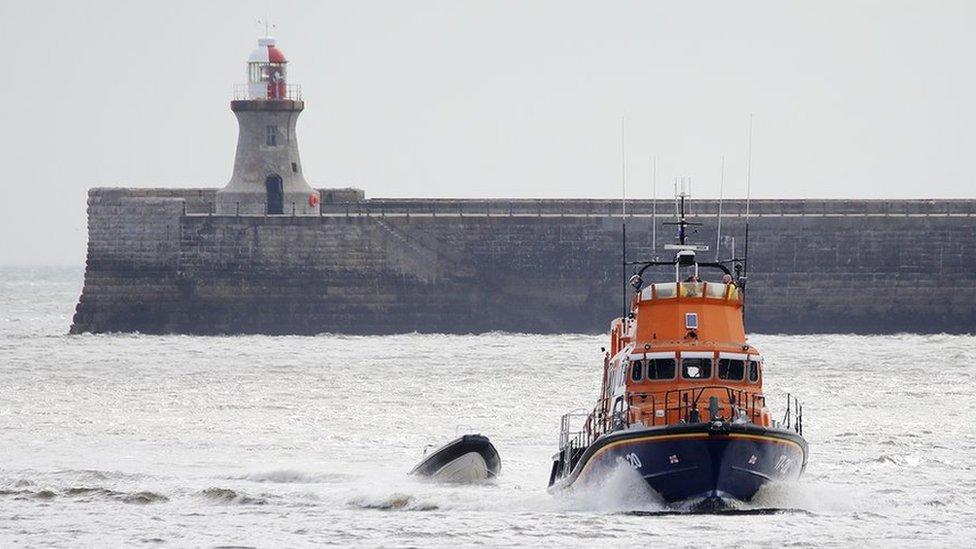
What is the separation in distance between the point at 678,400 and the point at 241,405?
1605 cm

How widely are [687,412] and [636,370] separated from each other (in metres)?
1.19

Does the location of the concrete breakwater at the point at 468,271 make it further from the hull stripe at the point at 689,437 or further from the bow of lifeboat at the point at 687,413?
the hull stripe at the point at 689,437

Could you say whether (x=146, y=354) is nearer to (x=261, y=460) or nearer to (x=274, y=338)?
(x=274, y=338)

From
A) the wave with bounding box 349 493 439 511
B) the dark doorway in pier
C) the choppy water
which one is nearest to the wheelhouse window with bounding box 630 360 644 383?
the choppy water

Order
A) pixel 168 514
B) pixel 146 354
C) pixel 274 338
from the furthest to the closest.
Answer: pixel 274 338
pixel 146 354
pixel 168 514

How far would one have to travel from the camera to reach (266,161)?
216 feet

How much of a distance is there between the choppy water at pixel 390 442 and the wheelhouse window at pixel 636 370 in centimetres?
147

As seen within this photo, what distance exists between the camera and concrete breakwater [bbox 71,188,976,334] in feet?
197

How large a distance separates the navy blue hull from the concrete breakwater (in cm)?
3477

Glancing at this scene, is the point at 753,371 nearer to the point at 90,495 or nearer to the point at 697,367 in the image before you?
the point at 697,367

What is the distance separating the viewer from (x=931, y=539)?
80.5 ft

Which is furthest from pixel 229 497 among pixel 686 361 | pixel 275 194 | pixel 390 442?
pixel 275 194

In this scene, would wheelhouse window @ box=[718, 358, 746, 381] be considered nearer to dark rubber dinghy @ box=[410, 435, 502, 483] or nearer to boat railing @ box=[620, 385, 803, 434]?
boat railing @ box=[620, 385, 803, 434]

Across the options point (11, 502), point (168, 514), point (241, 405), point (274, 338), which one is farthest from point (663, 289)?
point (274, 338)
